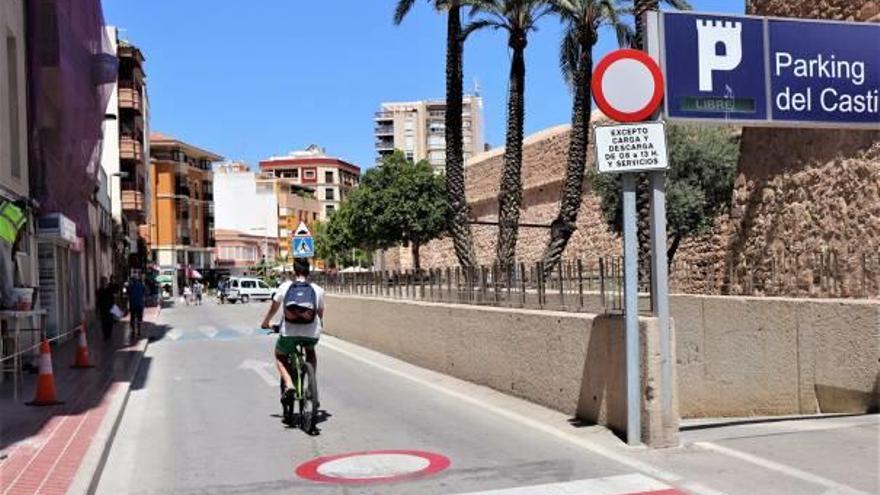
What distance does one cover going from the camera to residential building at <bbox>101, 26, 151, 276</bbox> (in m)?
57.0

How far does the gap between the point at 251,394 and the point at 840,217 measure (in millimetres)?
8807

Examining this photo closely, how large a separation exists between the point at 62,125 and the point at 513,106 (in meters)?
11.9

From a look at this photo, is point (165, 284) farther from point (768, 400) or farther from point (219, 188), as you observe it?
point (768, 400)

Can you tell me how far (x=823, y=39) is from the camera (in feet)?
30.3

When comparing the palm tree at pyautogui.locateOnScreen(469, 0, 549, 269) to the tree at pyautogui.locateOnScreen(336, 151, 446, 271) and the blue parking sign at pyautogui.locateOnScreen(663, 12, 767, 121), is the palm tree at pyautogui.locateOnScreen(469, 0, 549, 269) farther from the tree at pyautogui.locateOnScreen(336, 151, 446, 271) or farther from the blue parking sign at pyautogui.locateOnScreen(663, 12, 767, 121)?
the tree at pyautogui.locateOnScreen(336, 151, 446, 271)

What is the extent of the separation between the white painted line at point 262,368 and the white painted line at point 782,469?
7643mm

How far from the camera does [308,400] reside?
9.39 metres

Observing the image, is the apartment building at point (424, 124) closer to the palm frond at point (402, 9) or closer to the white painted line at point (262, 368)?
the palm frond at point (402, 9)

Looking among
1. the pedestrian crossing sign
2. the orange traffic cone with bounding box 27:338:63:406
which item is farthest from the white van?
the orange traffic cone with bounding box 27:338:63:406

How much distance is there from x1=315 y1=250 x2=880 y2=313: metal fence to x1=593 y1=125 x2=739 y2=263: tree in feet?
39.1

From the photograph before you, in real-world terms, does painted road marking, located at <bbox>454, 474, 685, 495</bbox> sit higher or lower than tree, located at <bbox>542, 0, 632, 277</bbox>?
lower

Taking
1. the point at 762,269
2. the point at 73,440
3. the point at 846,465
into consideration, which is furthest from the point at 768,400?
the point at 73,440

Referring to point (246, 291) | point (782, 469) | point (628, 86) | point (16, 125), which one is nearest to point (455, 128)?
point (16, 125)

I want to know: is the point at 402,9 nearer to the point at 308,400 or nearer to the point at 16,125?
the point at 16,125
